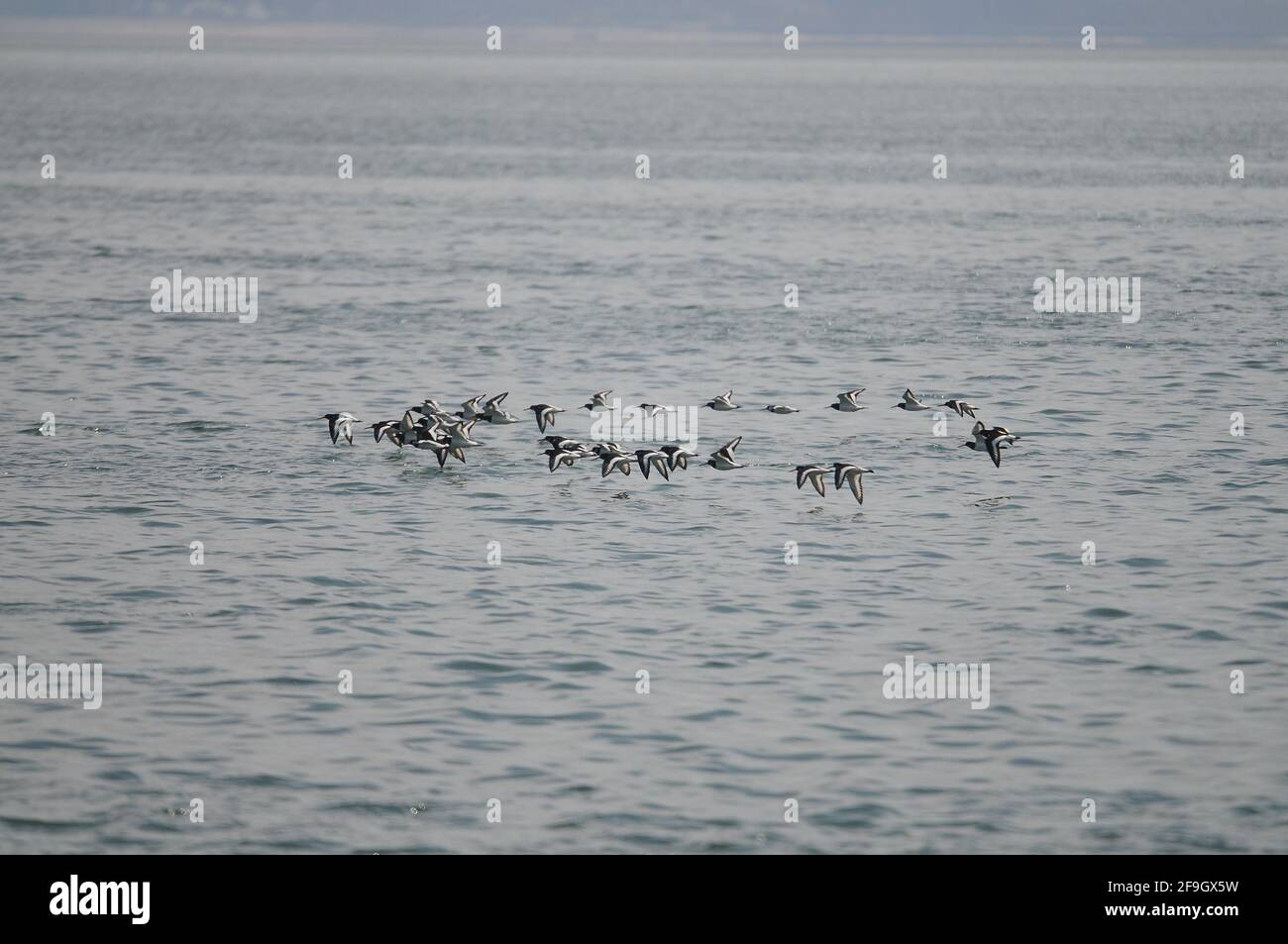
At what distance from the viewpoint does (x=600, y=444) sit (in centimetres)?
3325

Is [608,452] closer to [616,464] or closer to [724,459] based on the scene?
[616,464]

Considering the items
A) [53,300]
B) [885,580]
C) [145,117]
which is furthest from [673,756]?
[145,117]

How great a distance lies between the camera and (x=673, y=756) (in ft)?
67.5

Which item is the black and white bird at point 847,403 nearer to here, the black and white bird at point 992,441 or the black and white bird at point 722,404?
the black and white bird at point 722,404

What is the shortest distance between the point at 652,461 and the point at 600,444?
Answer: 114 cm

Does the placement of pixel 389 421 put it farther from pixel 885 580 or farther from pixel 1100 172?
pixel 1100 172

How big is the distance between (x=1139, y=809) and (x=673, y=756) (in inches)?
211

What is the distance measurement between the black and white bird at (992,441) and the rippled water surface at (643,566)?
1.46 feet

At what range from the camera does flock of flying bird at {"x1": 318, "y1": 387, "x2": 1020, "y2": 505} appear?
32250mm

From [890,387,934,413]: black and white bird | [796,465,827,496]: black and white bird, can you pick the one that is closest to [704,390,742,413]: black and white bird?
[890,387,934,413]: black and white bird

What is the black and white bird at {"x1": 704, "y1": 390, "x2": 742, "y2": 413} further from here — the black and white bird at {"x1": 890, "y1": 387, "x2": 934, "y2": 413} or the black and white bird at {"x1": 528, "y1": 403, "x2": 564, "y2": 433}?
the black and white bird at {"x1": 890, "y1": 387, "x2": 934, "y2": 413}

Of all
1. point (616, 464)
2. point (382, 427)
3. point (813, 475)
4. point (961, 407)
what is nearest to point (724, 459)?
point (813, 475)

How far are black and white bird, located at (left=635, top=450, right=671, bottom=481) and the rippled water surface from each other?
0.39 metres
